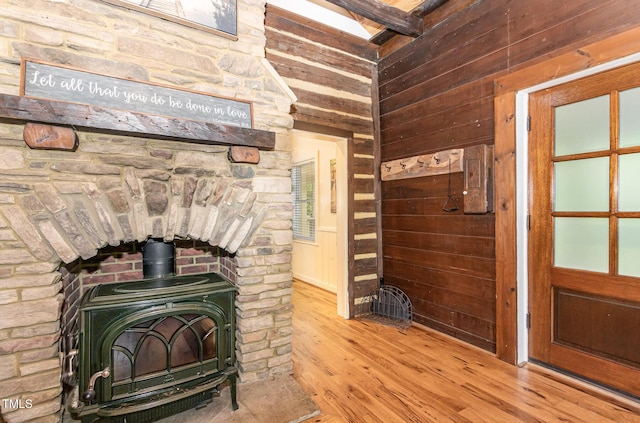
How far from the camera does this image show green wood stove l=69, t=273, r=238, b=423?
1.53 meters

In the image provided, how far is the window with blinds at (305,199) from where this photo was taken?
5.02 meters

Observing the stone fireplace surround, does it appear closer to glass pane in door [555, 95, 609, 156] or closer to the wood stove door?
the wood stove door

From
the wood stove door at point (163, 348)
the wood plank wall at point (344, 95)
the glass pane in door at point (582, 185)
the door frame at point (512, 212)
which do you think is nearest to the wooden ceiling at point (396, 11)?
the wood plank wall at point (344, 95)

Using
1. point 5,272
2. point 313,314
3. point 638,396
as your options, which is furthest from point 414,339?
point 5,272

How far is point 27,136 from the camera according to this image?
1457 millimetres

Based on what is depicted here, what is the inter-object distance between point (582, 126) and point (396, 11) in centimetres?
186

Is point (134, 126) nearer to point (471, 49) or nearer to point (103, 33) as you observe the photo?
point (103, 33)

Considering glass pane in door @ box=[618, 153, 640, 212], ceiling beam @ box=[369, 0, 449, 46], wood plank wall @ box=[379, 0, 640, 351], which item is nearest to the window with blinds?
wood plank wall @ box=[379, 0, 640, 351]

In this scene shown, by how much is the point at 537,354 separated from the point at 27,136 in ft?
11.5

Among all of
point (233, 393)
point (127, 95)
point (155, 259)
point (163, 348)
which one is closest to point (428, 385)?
point (233, 393)

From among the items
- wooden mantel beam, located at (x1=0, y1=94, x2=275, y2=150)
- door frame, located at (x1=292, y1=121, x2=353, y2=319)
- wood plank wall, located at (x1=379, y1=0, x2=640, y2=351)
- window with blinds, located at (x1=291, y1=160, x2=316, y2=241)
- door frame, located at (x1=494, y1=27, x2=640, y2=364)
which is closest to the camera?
wooden mantel beam, located at (x1=0, y1=94, x2=275, y2=150)

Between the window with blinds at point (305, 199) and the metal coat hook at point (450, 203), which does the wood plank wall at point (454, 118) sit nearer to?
the metal coat hook at point (450, 203)

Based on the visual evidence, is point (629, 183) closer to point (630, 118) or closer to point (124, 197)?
point (630, 118)

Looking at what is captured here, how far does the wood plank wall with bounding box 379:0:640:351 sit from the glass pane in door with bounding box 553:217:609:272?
16.5 inches
